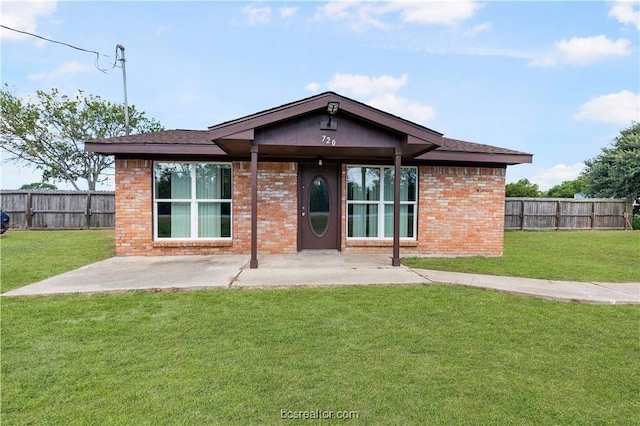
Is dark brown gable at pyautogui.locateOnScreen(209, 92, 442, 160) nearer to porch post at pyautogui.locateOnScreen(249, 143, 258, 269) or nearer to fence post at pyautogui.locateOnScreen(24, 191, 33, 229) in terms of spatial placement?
porch post at pyautogui.locateOnScreen(249, 143, 258, 269)

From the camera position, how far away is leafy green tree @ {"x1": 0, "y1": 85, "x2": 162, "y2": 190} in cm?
1967

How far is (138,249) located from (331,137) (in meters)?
5.21

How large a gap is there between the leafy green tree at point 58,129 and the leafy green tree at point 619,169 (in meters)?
29.8

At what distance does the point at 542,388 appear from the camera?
2570 millimetres

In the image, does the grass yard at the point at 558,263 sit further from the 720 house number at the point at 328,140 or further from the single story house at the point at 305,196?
the 720 house number at the point at 328,140

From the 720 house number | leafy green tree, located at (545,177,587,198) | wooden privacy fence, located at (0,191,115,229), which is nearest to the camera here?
the 720 house number

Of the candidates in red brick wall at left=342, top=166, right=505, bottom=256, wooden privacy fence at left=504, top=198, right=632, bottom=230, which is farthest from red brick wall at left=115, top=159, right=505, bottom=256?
wooden privacy fence at left=504, top=198, right=632, bottom=230

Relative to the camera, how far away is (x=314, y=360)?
2.95 m

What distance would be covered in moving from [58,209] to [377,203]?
14.9 m

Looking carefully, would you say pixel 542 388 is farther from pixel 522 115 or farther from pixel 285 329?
pixel 522 115

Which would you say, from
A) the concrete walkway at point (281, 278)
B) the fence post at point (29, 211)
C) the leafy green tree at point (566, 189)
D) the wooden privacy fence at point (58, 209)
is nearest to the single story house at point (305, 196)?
the concrete walkway at point (281, 278)

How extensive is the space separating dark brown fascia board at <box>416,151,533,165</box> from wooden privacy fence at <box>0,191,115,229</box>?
578 inches

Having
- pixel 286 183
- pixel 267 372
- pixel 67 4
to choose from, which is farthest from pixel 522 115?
pixel 67 4

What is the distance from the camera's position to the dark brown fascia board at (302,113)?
6.20 metres
